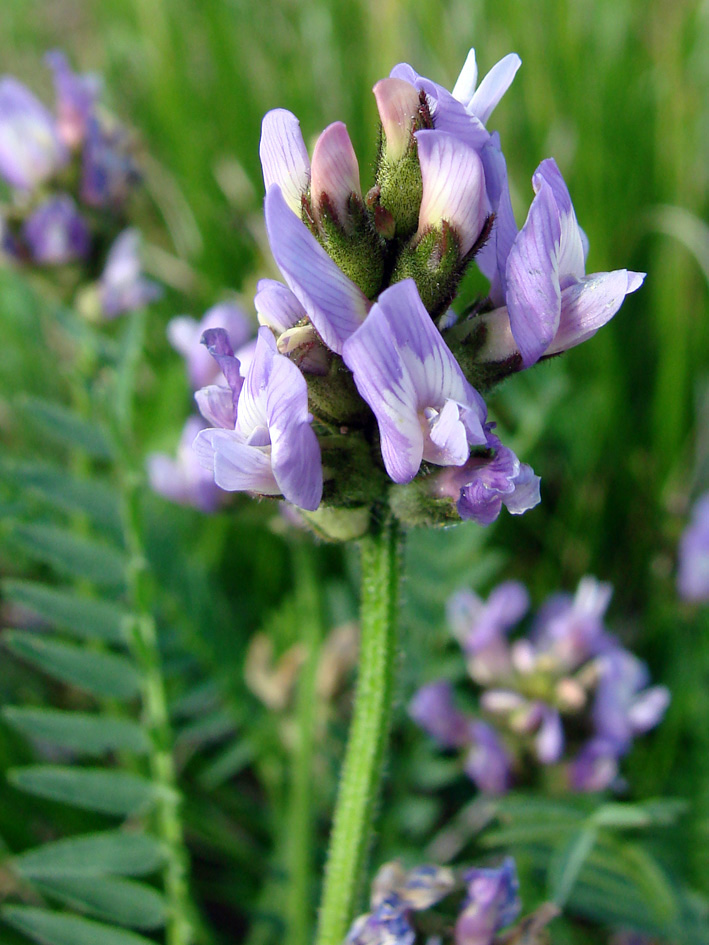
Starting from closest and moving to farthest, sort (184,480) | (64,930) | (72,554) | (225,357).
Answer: (225,357), (64,930), (72,554), (184,480)

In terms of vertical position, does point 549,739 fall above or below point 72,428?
below

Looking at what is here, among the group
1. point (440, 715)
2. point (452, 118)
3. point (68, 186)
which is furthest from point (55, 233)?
point (452, 118)

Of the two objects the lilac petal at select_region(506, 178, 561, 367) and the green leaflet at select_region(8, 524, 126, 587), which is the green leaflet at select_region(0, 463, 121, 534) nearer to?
the green leaflet at select_region(8, 524, 126, 587)

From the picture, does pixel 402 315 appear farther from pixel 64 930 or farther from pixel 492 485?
pixel 64 930

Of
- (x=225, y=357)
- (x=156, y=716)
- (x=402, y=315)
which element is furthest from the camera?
(x=156, y=716)

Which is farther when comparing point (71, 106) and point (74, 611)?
point (71, 106)

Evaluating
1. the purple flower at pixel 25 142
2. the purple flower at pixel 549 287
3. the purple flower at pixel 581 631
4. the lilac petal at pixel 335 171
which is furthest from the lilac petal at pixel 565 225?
the purple flower at pixel 25 142

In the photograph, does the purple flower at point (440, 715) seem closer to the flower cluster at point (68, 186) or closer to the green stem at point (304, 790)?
the green stem at point (304, 790)
